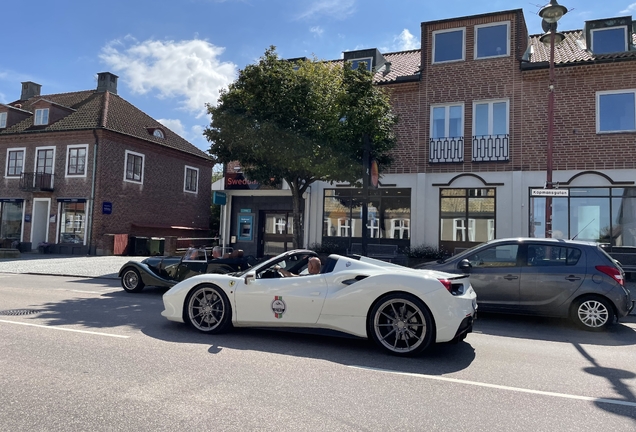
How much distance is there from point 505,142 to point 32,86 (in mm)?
33545

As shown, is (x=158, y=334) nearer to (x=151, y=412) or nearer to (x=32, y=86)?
(x=151, y=412)

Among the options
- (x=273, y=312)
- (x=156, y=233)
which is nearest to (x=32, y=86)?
(x=156, y=233)

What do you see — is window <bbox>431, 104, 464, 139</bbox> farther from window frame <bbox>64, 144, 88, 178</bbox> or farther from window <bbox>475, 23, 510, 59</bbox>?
window frame <bbox>64, 144, 88, 178</bbox>

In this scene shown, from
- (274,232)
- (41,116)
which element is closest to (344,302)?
(274,232)

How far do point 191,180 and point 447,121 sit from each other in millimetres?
20758

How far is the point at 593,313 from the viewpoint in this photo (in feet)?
24.7

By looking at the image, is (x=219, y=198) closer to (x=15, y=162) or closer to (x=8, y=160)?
(x=15, y=162)

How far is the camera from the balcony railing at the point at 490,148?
15289 millimetres

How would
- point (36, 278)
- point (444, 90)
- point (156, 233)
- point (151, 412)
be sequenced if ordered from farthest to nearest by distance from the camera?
point (156, 233) → point (444, 90) → point (36, 278) → point (151, 412)

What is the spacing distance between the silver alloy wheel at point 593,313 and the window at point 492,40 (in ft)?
35.3

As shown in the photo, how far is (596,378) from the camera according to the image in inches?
190

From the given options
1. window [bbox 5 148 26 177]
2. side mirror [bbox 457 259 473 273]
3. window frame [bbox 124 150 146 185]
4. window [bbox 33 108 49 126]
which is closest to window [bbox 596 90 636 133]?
side mirror [bbox 457 259 473 273]

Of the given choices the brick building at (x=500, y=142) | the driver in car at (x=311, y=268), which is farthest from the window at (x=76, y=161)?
the driver in car at (x=311, y=268)

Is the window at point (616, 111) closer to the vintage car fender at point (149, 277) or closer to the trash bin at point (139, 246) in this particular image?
the vintage car fender at point (149, 277)
